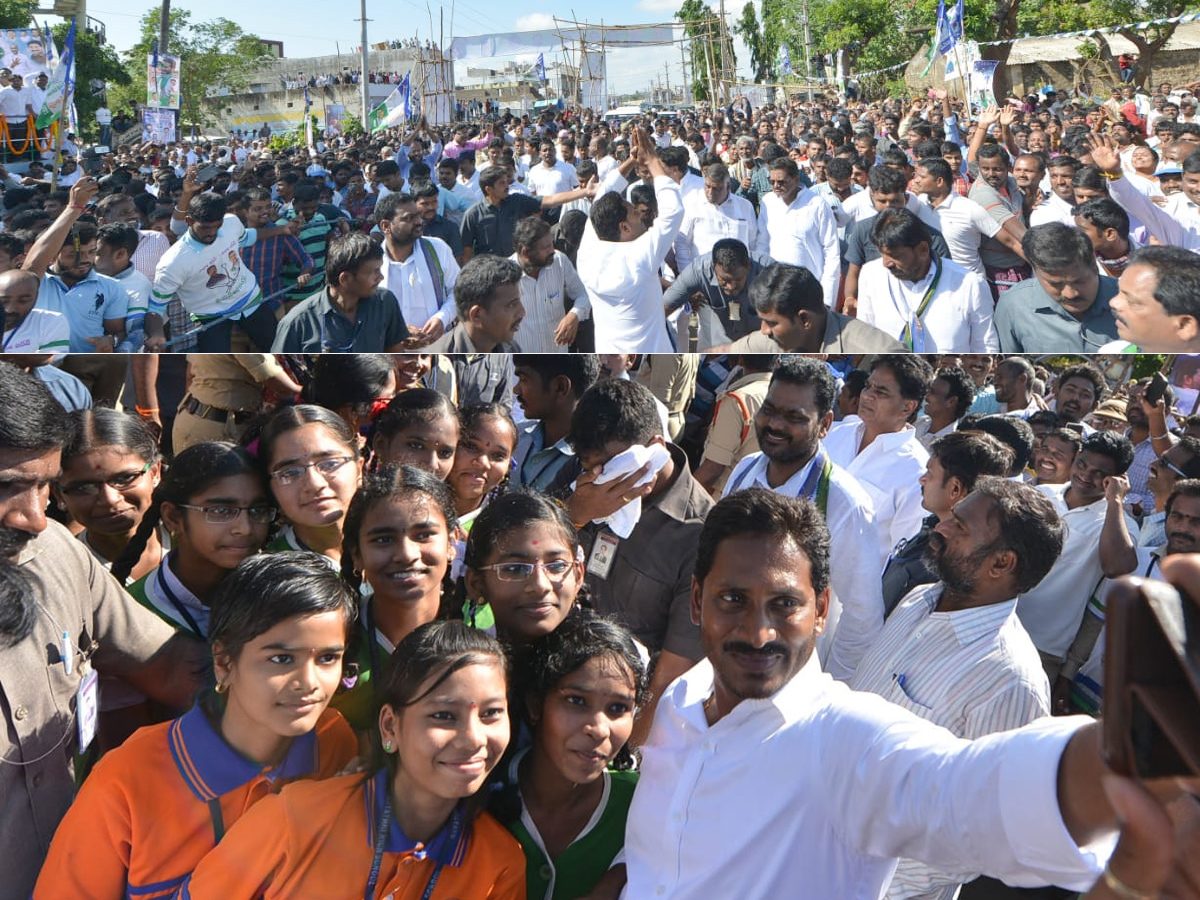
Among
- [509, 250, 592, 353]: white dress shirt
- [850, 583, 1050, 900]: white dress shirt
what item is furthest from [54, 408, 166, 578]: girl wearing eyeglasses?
[509, 250, 592, 353]: white dress shirt

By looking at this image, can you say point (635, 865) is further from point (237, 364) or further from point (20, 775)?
point (237, 364)

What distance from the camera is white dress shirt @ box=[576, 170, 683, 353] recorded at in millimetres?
3717

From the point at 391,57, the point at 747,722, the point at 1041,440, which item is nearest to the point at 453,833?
the point at 747,722

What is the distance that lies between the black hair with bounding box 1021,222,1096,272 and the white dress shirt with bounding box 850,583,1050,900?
1.63 metres

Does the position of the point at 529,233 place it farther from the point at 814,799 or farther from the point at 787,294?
the point at 814,799

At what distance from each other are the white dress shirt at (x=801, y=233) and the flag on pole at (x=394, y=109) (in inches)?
289

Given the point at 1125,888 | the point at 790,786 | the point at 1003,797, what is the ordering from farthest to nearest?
1. the point at 790,786
2. the point at 1003,797
3. the point at 1125,888

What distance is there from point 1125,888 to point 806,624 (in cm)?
68

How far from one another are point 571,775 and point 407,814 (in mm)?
237

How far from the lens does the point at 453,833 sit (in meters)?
1.49

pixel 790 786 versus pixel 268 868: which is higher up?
pixel 790 786

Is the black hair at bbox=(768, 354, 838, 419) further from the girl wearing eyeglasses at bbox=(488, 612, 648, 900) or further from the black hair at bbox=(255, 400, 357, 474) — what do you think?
the black hair at bbox=(255, 400, 357, 474)

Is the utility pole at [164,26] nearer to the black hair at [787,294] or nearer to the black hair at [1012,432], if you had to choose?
the black hair at [787,294]

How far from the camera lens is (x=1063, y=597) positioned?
4.50ft
